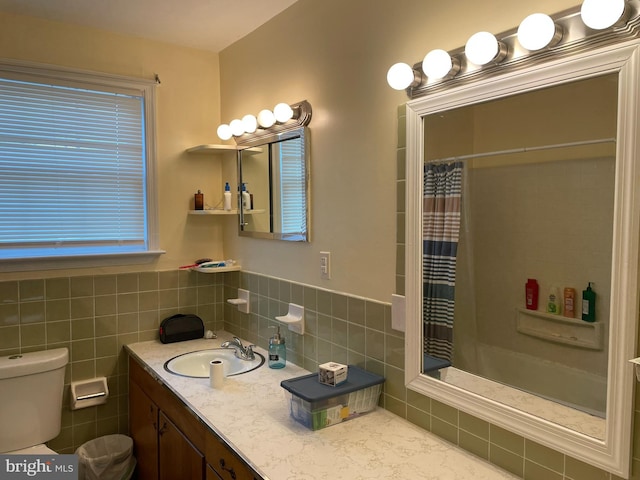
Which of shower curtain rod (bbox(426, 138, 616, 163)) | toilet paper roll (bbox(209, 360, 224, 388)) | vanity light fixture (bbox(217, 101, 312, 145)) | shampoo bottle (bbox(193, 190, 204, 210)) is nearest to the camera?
shower curtain rod (bbox(426, 138, 616, 163))

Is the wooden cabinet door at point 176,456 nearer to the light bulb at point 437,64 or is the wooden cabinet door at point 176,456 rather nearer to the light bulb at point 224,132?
the light bulb at point 224,132

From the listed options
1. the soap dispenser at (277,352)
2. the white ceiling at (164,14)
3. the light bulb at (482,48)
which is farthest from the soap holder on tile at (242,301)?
the light bulb at (482,48)

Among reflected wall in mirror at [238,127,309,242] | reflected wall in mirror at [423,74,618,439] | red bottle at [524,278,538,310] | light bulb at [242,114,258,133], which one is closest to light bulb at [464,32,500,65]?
reflected wall in mirror at [423,74,618,439]

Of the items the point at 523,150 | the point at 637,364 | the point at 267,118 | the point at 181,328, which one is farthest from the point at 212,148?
the point at 637,364

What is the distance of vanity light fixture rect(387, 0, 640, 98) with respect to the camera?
3.62 feet

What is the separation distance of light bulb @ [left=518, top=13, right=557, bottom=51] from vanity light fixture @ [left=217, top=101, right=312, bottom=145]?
3.51ft

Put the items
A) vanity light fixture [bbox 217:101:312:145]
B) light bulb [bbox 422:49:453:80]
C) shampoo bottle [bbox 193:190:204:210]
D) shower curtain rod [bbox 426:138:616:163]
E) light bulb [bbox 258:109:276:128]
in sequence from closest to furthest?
shower curtain rod [bbox 426:138:616:163] < light bulb [bbox 422:49:453:80] < vanity light fixture [bbox 217:101:312:145] < light bulb [bbox 258:109:276:128] < shampoo bottle [bbox 193:190:204:210]

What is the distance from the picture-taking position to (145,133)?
2.73 m

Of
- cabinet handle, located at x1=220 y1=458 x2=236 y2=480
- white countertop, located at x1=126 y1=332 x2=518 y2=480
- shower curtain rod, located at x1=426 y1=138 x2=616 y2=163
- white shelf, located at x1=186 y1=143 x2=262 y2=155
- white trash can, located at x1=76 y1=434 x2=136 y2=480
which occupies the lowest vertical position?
white trash can, located at x1=76 y1=434 x2=136 y2=480

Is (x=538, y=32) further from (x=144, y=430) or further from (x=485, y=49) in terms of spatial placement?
(x=144, y=430)

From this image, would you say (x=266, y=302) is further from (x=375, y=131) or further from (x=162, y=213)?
(x=375, y=131)

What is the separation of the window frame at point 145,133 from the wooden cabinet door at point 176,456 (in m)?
0.91

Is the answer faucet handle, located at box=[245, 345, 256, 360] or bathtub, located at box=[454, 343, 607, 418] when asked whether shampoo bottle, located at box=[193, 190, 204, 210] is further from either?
bathtub, located at box=[454, 343, 607, 418]

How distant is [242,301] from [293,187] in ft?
2.62
